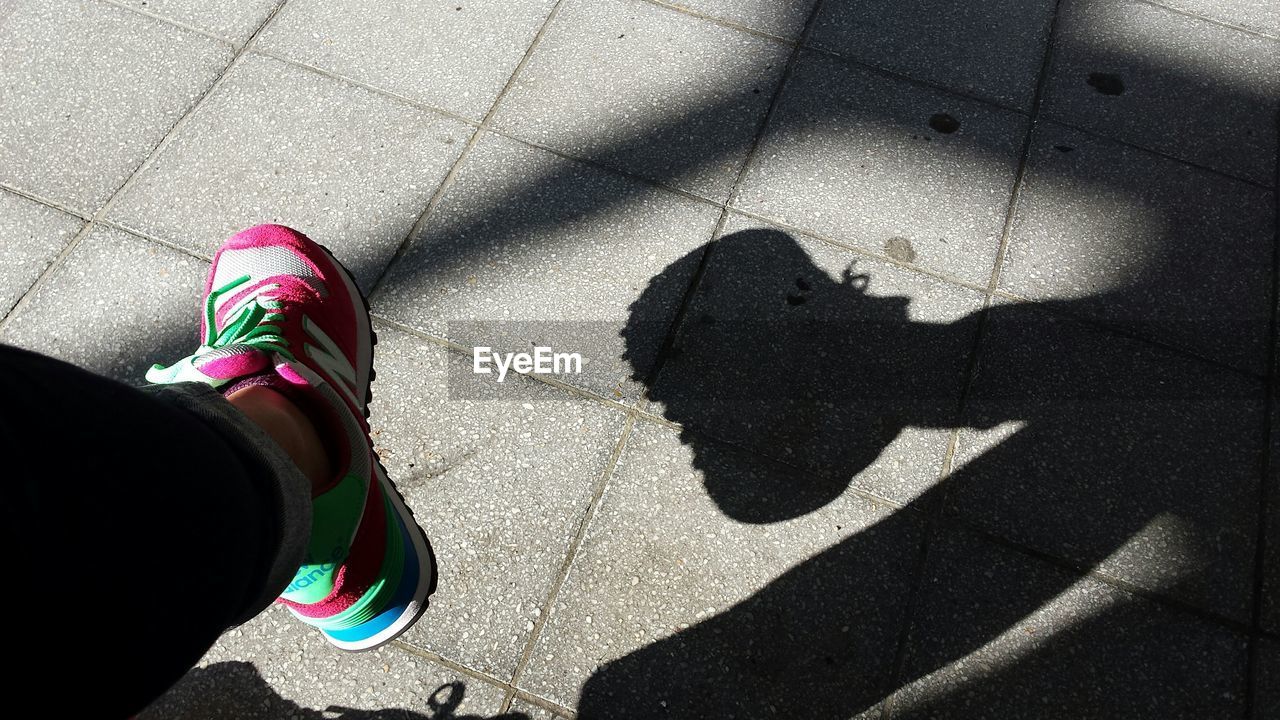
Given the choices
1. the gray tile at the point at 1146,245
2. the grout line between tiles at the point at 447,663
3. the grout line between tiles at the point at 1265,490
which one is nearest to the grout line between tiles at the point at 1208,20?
the gray tile at the point at 1146,245

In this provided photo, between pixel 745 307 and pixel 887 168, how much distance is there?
0.75m

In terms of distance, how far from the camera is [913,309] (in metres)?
2.61

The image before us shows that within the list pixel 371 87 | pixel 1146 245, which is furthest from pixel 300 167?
pixel 1146 245

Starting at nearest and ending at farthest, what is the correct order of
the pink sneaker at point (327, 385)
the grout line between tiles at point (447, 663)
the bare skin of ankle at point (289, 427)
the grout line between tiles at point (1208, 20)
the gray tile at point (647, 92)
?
the bare skin of ankle at point (289, 427), the pink sneaker at point (327, 385), the grout line between tiles at point (447, 663), the gray tile at point (647, 92), the grout line between tiles at point (1208, 20)

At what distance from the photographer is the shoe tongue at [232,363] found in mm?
1661

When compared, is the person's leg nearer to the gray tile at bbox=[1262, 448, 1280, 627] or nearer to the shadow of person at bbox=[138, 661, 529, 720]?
the shadow of person at bbox=[138, 661, 529, 720]

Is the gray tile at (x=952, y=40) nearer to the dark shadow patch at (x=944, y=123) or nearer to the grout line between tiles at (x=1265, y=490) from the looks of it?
the dark shadow patch at (x=944, y=123)

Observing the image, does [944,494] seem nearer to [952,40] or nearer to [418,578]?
[418,578]

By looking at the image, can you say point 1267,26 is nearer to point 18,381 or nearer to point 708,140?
point 708,140

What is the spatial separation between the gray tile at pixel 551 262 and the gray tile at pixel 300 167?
0.13 m

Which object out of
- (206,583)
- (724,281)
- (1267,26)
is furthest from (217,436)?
(1267,26)

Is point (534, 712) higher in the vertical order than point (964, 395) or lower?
lower

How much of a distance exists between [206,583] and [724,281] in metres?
1.78

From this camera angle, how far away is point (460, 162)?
110 inches
